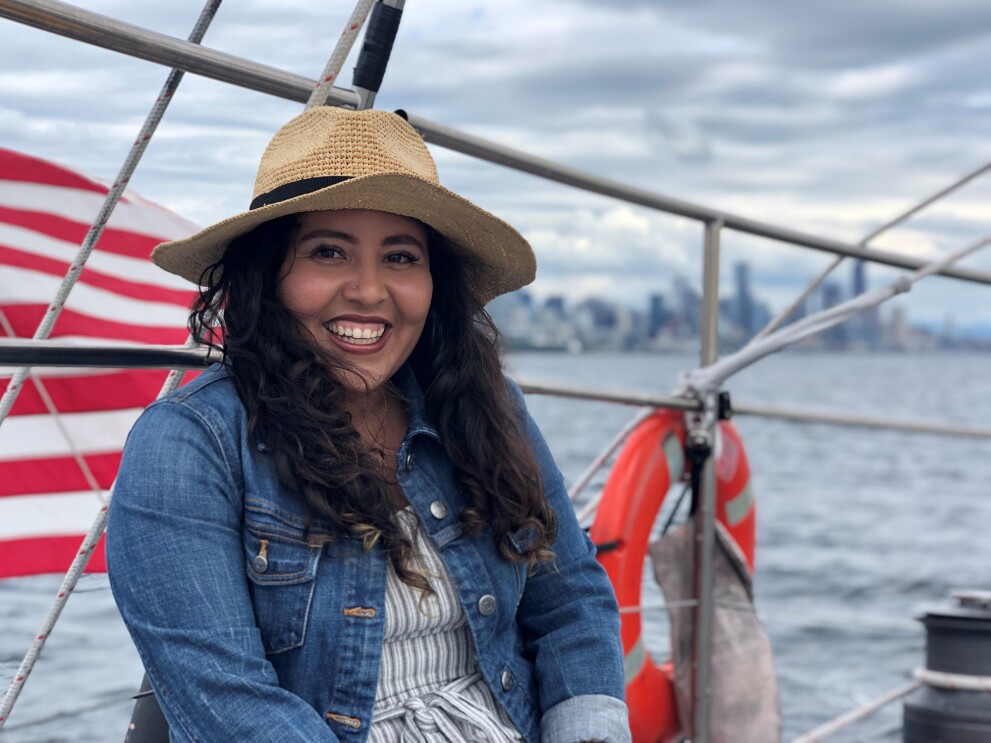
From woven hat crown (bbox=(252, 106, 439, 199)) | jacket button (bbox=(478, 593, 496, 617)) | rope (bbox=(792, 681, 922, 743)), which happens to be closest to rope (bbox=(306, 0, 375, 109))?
woven hat crown (bbox=(252, 106, 439, 199))

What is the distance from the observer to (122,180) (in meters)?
1.65

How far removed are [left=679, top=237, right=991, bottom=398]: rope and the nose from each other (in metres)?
1.19

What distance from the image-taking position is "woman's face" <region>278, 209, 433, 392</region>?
1.49 m

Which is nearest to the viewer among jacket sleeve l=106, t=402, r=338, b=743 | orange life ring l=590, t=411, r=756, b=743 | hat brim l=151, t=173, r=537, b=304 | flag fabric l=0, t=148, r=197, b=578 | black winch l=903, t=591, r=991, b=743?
jacket sleeve l=106, t=402, r=338, b=743

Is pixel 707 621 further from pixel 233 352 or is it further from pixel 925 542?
pixel 925 542

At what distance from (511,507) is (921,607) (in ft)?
5.45

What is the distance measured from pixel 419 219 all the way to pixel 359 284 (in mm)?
121

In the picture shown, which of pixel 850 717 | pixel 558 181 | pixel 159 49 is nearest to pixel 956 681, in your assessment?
pixel 850 717

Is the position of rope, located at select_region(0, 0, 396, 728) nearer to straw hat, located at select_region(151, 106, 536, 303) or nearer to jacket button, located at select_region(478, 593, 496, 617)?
straw hat, located at select_region(151, 106, 536, 303)

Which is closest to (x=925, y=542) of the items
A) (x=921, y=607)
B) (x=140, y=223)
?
(x=921, y=607)

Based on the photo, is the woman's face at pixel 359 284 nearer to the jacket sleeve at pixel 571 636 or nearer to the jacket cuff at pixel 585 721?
the jacket sleeve at pixel 571 636

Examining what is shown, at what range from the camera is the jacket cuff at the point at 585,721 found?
1600 millimetres

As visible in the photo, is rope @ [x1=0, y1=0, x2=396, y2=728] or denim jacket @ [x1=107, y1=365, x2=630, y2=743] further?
rope @ [x1=0, y1=0, x2=396, y2=728]

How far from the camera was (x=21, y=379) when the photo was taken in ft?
5.28
